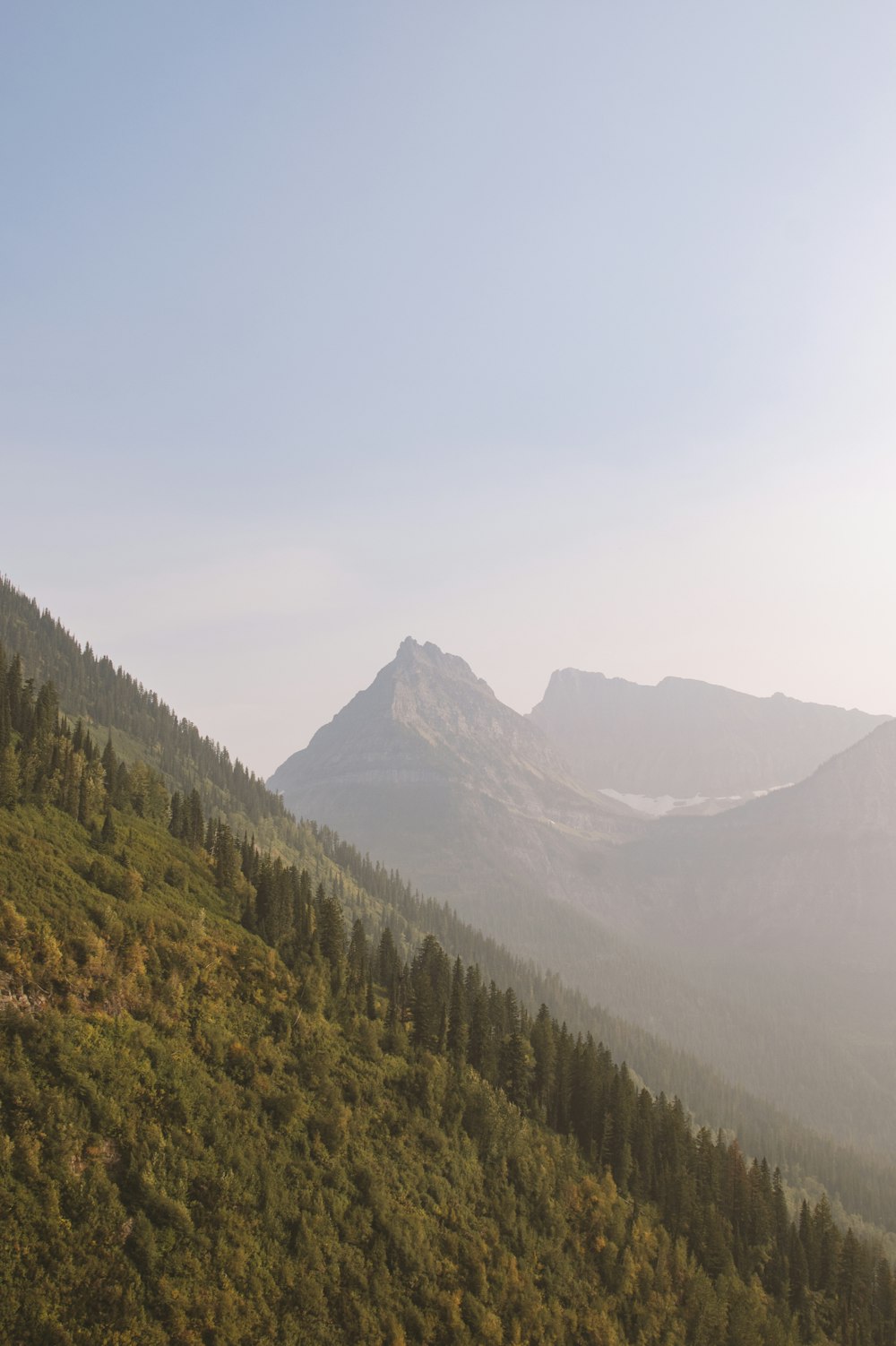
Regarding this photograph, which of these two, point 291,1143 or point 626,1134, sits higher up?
point 626,1134

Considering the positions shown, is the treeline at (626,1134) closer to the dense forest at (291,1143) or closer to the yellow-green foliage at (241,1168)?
the dense forest at (291,1143)

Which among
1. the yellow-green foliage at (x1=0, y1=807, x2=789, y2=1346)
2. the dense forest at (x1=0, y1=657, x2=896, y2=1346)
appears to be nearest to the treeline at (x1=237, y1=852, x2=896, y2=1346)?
the dense forest at (x1=0, y1=657, x2=896, y2=1346)

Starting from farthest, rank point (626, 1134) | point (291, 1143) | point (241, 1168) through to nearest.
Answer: point (626, 1134) → point (291, 1143) → point (241, 1168)

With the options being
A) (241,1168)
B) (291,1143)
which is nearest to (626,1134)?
(291,1143)

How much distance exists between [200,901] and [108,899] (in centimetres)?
1949

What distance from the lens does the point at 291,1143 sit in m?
74.6

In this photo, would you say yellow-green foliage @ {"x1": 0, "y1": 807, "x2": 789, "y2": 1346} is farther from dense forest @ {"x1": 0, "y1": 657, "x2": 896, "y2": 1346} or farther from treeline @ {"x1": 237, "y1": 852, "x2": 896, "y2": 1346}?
treeline @ {"x1": 237, "y1": 852, "x2": 896, "y2": 1346}

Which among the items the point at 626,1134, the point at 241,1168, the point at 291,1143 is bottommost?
the point at 241,1168

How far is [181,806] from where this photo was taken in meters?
121

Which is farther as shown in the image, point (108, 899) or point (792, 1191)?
point (792, 1191)

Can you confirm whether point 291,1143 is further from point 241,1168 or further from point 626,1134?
point 626,1134

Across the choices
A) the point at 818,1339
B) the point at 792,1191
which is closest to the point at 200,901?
the point at 818,1339

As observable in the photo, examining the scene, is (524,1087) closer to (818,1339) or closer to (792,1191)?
(818,1339)

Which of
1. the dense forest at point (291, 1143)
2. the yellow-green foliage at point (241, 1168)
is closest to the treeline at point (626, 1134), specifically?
the dense forest at point (291, 1143)
